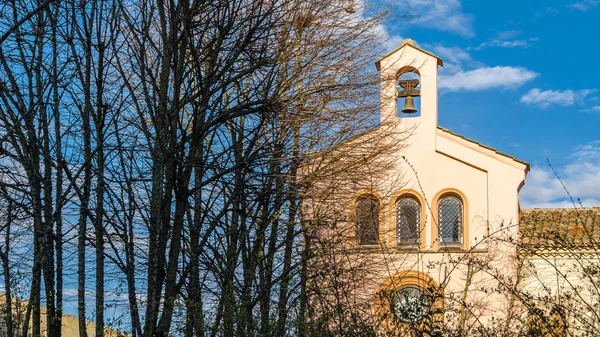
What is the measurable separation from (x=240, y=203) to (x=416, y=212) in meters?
7.23

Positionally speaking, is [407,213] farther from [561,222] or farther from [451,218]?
[561,222]

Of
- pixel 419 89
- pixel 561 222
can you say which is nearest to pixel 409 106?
pixel 419 89

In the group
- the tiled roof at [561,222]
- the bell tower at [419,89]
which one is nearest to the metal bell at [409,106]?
the bell tower at [419,89]

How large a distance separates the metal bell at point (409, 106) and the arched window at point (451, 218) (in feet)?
8.10

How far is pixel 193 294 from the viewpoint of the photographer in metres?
12.8

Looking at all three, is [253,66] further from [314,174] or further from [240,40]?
[314,174]

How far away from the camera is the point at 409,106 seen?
68.6 feet

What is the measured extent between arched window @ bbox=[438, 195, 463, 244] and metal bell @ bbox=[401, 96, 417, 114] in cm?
247

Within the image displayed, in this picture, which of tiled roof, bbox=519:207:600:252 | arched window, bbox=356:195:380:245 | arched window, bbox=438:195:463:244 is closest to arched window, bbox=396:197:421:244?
arched window, bbox=438:195:463:244

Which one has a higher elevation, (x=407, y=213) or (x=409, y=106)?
(x=409, y=106)

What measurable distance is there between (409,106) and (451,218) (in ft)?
10.3

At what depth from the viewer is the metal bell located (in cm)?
2089

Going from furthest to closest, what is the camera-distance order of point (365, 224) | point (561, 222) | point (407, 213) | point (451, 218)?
point (407, 213), point (561, 222), point (451, 218), point (365, 224)

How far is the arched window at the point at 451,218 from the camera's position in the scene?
68.3 feet
